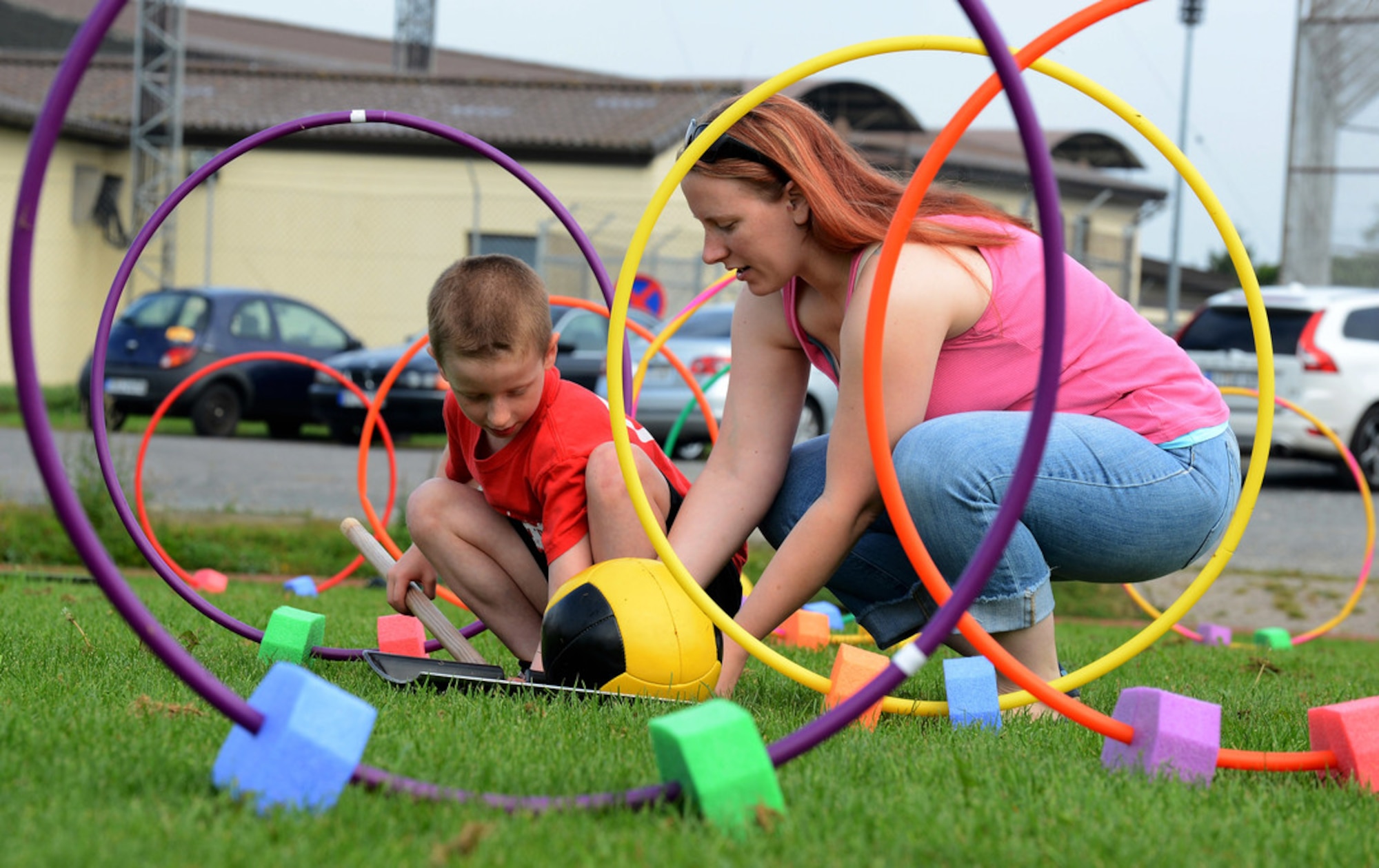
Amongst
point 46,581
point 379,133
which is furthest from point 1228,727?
point 379,133

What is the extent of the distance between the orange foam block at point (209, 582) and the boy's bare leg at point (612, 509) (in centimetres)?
290

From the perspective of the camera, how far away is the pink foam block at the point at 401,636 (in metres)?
3.50

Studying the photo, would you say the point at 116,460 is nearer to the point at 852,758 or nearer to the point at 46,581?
the point at 46,581

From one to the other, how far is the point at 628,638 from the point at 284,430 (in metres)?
11.6

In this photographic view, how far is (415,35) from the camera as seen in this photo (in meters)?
31.5

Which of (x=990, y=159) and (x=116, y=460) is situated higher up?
(x=990, y=159)

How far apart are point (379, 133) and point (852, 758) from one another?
2113 cm

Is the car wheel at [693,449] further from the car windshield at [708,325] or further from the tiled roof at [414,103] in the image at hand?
the tiled roof at [414,103]

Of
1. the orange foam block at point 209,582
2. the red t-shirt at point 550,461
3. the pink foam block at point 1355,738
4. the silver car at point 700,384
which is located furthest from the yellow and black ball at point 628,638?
the silver car at point 700,384

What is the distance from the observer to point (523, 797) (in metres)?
1.96

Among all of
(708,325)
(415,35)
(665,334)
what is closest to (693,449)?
(708,325)

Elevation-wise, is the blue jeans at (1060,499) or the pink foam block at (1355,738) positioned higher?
the blue jeans at (1060,499)

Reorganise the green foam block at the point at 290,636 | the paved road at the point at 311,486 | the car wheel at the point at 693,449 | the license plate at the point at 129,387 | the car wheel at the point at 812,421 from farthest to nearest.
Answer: the license plate at the point at 129,387, the car wheel at the point at 693,449, the car wheel at the point at 812,421, the paved road at the point at 311,486, the green foam block at the point at 290,636

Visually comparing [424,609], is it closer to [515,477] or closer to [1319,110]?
[515,477]
